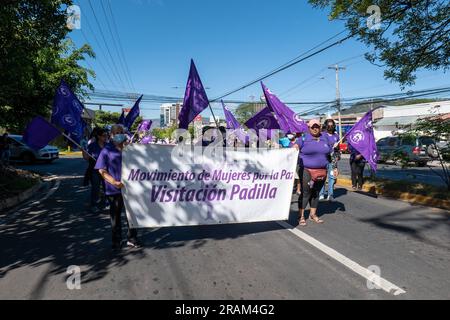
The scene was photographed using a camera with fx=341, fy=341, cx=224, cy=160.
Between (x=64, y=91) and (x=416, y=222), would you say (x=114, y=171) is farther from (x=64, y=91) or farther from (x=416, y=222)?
(x=416, y=222)

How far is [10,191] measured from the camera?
9.12m

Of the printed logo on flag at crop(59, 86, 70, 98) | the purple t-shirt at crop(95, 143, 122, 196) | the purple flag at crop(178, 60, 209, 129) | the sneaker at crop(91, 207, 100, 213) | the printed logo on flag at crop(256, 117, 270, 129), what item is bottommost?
the sneaker at crop(91, 207, 100, 213)

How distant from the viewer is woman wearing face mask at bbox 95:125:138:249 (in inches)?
188

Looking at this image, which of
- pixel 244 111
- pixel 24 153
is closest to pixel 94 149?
pixel 24 153

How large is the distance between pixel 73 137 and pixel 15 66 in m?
1.82

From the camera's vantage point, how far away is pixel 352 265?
429 cm

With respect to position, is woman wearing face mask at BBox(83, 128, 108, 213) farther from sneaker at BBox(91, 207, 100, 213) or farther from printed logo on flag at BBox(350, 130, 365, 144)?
printed logo on flag at BBox(350, 130, 365, 144)

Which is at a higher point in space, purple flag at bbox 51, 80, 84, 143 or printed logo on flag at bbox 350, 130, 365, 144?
purple flag at bbox 51, 80, 84, 143

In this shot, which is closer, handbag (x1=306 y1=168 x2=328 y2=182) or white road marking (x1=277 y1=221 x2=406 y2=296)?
white road marking (x1=277 y1=221 x2=406 y2=296)

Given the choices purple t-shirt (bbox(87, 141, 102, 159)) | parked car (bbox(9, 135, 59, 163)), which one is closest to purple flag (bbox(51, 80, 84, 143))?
purple t-shirt (bbox(87, 141, 102, 159))

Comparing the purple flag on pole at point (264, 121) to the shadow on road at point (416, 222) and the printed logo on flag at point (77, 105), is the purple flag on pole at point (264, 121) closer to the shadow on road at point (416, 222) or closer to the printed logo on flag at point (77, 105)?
the shadow on road at point (416, 222)

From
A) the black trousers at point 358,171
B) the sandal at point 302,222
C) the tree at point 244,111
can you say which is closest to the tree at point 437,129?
the black trousers at point 358,171

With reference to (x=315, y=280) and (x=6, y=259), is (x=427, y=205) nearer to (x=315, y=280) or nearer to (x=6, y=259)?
(x=315, y=280)
